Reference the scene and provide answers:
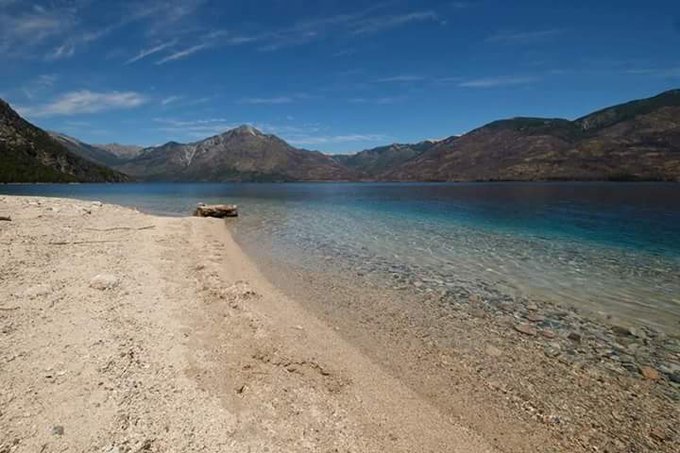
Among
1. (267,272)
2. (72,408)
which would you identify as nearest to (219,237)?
(267,272)

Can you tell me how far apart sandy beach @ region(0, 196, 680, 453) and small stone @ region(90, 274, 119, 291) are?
0.09 meters

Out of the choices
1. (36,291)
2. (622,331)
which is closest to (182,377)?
(36,291)

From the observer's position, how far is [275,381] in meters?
6.84

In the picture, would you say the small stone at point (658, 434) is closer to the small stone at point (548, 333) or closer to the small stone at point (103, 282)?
the small stone at point (548, 333)

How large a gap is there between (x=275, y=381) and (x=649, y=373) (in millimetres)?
8049

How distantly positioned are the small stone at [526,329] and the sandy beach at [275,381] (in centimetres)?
16

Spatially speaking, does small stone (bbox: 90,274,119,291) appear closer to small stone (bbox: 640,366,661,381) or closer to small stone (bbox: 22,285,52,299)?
small stone (bbox: 22,285,52,299)

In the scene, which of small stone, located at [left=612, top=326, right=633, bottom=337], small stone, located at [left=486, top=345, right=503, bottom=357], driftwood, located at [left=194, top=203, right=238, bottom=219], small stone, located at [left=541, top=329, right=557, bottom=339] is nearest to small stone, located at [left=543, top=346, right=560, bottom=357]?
small stone, located at [left=541, top=329, right=557, bottom=339]

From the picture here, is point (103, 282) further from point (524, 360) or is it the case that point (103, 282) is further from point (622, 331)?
point (622, 331)

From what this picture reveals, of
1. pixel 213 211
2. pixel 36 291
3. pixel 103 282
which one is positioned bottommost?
pixel 213 211

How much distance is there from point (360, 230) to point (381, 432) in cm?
2673

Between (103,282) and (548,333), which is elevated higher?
(103,282)

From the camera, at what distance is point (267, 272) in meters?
16.9

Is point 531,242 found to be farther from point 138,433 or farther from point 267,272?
point 138,433
